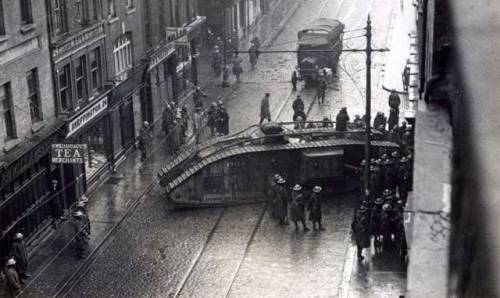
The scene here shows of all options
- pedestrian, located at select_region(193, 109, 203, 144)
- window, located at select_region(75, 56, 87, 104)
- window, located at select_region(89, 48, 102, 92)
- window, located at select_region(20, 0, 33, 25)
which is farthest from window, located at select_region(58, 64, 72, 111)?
pedestrian, located at select_region(193, 109, 203, 144)

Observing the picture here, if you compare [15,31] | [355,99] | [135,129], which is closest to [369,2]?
[355,99]

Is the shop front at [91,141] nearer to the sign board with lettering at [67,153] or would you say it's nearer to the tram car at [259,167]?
the sign board with lettering at [67,153]

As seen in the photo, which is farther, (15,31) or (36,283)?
(15,31)

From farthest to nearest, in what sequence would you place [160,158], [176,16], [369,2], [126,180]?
[369,2], [176,16], [160,158], [126,180]

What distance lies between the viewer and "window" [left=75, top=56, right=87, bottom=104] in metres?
29.8

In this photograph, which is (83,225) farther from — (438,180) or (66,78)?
(438,180)

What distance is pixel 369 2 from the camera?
73.7m

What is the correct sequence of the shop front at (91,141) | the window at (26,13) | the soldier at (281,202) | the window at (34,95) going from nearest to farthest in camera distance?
the window at (26,13) → the window at (34,95) → the soldier at (281,202) → the shop front at (91,141)

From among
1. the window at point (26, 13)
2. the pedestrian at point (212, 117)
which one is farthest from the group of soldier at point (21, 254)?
the pedestrian at point (212, 117)

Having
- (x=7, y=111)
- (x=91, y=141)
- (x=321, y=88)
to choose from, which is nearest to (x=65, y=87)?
(x=91, y=141)

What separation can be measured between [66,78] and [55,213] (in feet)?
16.0

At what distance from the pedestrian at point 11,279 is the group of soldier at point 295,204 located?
29.6ft

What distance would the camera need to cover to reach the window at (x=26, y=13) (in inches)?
991

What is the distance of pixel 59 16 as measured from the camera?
28.2 metres
